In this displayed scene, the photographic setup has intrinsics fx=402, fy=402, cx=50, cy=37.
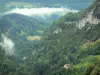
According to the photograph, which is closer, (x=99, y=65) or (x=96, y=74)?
(x=96, y=74)

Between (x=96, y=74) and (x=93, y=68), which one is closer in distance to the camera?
(x=96, y=74)
